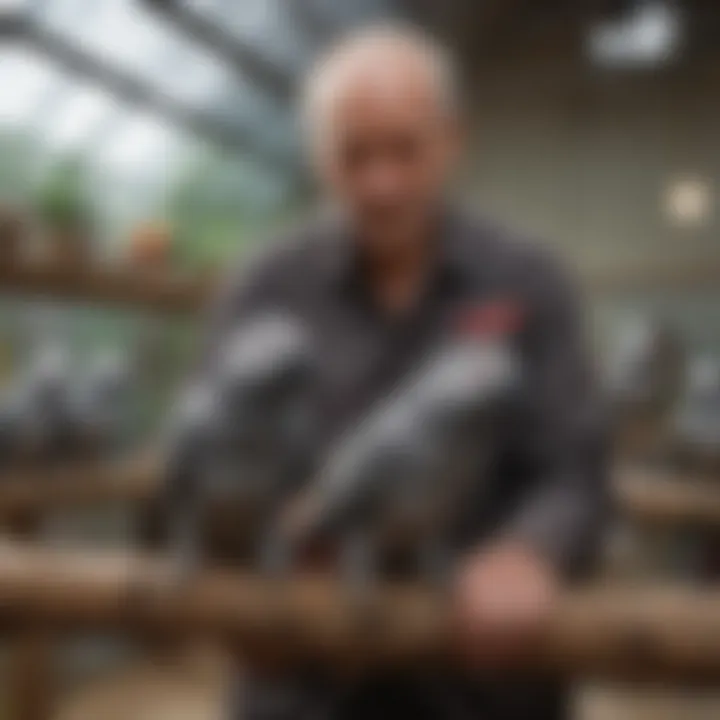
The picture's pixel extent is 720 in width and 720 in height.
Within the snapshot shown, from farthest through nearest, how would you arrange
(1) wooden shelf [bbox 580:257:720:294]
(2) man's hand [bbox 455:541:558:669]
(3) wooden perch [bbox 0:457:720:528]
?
(1) wooden shelf [bbox 580:257:720:294] < (3) wooden perch [bbox 0:457:720:528] < (2) man's hand [bbox 455:541:558:669]

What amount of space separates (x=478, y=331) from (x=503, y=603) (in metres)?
0.12

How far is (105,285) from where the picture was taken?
683mm

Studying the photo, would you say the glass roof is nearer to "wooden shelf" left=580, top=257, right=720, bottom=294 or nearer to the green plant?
the green plant

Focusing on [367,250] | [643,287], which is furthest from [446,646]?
[643,287]

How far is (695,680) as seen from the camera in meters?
0.46

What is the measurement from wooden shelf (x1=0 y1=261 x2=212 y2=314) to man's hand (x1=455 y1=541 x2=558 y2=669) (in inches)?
9.7

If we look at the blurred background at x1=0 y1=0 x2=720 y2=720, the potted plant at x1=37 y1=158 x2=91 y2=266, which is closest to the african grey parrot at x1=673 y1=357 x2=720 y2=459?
the blurred background at x1=0 y1=0 x2=720 y2=720

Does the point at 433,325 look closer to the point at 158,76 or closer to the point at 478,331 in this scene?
the point at 478,331

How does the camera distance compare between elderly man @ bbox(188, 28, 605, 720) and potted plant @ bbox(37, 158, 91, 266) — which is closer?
elderly man @ bbox(188, 28, 605, 720)

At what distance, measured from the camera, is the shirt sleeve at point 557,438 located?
45 cm

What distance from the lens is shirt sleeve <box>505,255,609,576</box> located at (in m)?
0.45

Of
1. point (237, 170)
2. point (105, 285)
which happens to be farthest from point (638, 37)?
point (105, 285)

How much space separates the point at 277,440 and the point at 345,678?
11 centimetres

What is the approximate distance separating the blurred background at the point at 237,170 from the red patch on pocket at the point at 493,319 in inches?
4.3
